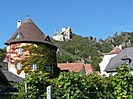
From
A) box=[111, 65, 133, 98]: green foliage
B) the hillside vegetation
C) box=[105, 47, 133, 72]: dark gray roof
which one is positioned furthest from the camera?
the hillside vegetation

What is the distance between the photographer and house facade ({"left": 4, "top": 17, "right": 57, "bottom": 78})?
4217cm

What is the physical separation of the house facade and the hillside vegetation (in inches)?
1928

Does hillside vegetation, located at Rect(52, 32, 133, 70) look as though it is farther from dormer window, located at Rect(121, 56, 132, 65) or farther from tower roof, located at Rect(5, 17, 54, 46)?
dormer window, located at Rect(121, 56, 132, 65)

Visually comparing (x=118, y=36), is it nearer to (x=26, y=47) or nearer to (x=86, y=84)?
(x=26, y=47)

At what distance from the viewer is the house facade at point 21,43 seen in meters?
42.2

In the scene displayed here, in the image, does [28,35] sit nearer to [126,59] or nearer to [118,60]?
[118,60]

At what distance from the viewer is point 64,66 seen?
62594mm

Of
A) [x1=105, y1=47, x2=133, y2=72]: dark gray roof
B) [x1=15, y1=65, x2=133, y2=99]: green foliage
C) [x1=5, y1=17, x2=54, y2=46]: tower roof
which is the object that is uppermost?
[x1=5, y1=17, x2=54, y2=46]: tower roof

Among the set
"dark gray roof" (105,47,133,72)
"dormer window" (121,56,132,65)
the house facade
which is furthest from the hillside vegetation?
"dormer window" (121,56,132,65)

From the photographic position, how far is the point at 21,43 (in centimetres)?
4278

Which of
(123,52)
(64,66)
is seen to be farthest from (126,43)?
(123,52)

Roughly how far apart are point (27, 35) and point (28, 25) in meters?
2.52

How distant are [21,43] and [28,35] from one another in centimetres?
163

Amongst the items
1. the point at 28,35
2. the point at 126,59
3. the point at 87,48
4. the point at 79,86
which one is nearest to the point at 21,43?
the point at 28,35
